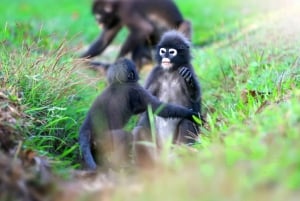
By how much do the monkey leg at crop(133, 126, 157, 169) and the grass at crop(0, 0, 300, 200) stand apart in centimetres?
42

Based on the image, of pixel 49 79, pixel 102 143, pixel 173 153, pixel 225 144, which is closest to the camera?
pixel 225 144

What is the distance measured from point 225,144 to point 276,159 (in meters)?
0.59

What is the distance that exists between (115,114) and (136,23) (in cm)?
450

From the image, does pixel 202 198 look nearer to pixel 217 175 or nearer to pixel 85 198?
pixel 217 175

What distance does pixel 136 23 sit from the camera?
984 centimetres

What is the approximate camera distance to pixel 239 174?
321 cm

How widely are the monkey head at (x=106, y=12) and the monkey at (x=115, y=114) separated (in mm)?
4252

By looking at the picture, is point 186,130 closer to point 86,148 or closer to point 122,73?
point 122,73

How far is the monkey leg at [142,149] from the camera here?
193 inches

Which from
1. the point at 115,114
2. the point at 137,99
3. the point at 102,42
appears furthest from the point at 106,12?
the point at 115,114

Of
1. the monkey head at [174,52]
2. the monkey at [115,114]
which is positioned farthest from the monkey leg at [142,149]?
the monkey head at [174,52]

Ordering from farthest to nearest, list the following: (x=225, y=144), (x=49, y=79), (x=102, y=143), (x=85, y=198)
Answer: (x=49, y=79) → (x=102, y=143) → (x=225, y=144) → (x=85, y=198)

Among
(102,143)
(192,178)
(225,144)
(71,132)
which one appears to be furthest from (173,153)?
(71,132)

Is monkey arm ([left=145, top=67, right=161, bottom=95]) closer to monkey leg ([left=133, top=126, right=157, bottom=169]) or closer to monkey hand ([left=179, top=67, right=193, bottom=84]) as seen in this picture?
monkey hand ([left=179, top=67, right=193, bottom=84])
